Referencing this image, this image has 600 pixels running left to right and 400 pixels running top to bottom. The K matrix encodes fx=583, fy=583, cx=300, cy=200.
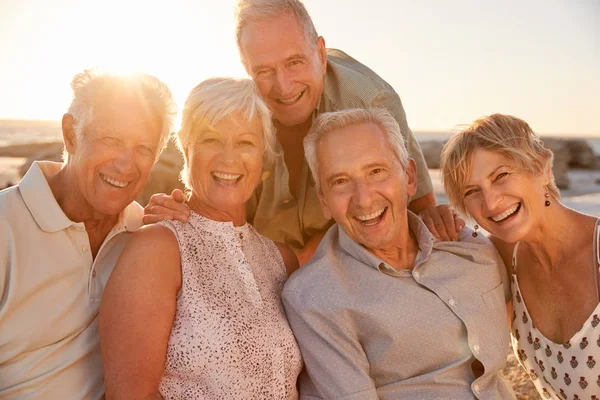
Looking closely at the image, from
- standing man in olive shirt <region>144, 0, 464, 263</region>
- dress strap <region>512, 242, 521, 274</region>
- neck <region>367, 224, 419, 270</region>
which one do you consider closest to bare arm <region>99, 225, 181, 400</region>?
neck <region>367, 224, 419, 270</region>

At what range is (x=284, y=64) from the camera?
10.3 ft

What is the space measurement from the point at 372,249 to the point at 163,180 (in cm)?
337

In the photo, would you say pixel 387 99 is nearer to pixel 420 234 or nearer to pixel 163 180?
pixel 420 234

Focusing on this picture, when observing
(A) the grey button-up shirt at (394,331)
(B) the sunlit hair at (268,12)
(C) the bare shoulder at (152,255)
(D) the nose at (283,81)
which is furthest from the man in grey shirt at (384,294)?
(B) the sunlit hair at (268,12)

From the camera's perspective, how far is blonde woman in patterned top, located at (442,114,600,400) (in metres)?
2.33

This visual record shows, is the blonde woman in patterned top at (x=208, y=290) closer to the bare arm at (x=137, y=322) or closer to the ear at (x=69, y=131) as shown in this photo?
the bare arm at (x=137, y=322)

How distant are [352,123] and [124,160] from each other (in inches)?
37.9

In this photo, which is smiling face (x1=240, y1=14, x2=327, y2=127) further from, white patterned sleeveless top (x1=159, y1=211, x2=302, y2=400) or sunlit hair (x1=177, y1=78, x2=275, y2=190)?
white patterned sleeveless top (x1=159, y1=211, x2=302, y2=400)

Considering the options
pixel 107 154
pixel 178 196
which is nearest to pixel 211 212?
pixel 178 196

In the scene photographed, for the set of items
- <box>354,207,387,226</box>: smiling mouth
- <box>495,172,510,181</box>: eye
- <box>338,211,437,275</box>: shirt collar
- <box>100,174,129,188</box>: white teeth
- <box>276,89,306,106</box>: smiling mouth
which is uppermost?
<box>276,89,306,106</box>: smiling mouth

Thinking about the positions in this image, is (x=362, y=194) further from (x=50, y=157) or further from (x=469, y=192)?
(x=50, y=157)

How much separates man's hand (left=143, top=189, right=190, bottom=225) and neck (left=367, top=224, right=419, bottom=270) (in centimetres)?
82

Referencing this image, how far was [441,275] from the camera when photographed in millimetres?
2438

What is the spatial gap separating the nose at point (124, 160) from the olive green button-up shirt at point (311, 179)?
973 mm
